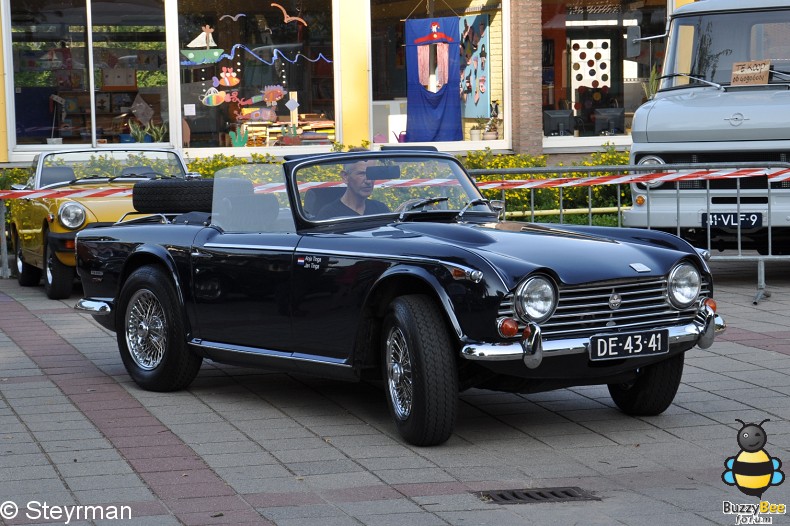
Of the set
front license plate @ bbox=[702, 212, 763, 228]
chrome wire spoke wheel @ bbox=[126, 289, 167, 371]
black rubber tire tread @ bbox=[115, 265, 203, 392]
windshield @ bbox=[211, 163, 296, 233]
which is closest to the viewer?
windshield @ bbox=[211, 163, 296, 233]

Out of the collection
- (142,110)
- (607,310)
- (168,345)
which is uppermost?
(142,110)

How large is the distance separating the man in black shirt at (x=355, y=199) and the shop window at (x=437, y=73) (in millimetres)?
12367

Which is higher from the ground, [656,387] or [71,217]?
[71,217]

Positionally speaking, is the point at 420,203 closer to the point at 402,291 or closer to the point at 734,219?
the point at 402,291

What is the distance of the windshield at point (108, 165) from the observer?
548 inches

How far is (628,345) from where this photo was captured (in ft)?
21.1

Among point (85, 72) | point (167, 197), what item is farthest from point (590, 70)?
point (167, 197)

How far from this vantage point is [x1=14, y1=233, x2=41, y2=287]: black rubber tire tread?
1423 centimetres

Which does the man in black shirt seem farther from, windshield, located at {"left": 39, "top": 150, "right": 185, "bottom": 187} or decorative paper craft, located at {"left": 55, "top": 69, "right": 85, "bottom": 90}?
decorative paper craft, located at {"left": 55, "top": 69, "right": 85, "bottom": 90}

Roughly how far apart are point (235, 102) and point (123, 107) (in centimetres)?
160

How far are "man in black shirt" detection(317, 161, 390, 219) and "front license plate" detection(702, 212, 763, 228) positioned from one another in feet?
19.5

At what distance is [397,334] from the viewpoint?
259 inches

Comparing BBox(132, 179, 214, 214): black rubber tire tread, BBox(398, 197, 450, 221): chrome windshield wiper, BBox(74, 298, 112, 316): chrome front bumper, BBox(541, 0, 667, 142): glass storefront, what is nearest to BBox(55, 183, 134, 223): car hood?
BBox(132, 179, 214, 214): black rubber tire tread

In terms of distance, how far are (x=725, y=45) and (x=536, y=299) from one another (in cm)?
790
